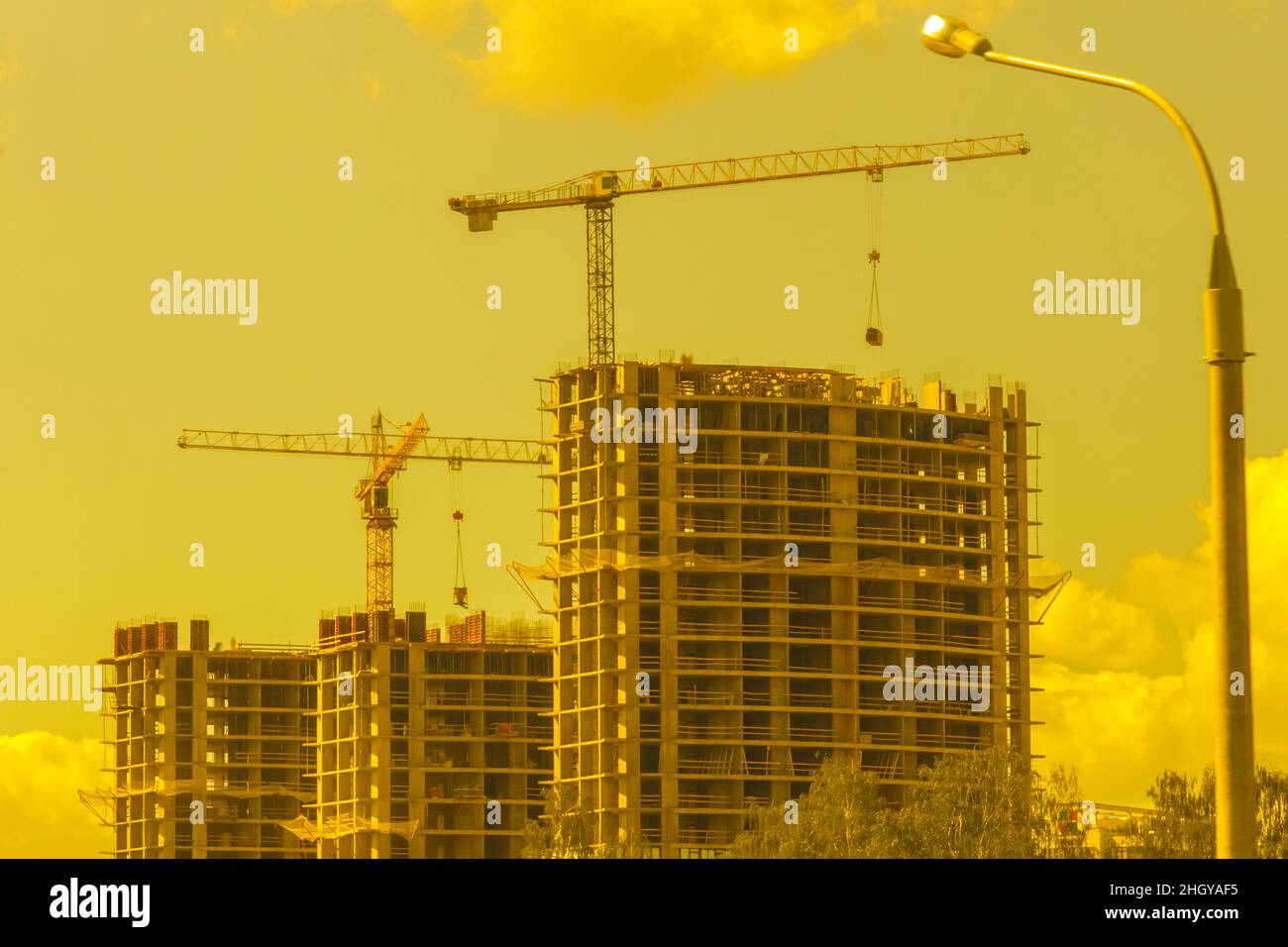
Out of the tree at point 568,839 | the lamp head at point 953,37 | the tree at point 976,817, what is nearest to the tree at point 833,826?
the tree at point 976,817

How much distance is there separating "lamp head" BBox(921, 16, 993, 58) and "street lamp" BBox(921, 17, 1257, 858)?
2929 mm

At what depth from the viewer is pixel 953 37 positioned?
33.7 metres

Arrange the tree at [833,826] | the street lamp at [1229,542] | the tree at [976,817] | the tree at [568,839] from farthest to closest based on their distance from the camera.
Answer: the tree at [568,839] → the tree at [833,826] → the tree at [976,817] → the street lamp at [1229,542]

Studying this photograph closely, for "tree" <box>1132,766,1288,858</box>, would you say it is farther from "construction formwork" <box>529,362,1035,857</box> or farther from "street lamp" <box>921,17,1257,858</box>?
"street lamp" <box>921,17,1257,858</box>

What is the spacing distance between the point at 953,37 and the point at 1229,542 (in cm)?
791

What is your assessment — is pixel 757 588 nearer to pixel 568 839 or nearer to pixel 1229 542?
pixel 568 839

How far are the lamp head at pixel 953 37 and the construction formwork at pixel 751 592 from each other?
449 ft

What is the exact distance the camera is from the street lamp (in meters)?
29.5

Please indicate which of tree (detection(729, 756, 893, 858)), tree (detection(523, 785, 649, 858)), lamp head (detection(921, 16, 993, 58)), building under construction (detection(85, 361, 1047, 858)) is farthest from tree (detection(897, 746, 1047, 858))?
lamp head (detection(921, 16, 993, 58))

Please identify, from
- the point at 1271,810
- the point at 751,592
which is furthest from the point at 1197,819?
the point at 751,592

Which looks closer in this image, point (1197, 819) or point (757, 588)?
point (1197, 819)

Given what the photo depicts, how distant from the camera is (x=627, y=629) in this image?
572 feet

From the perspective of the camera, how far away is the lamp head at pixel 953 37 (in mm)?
33531

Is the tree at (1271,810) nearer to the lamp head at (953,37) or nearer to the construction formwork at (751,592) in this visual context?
the construction formwork at (751,592)
